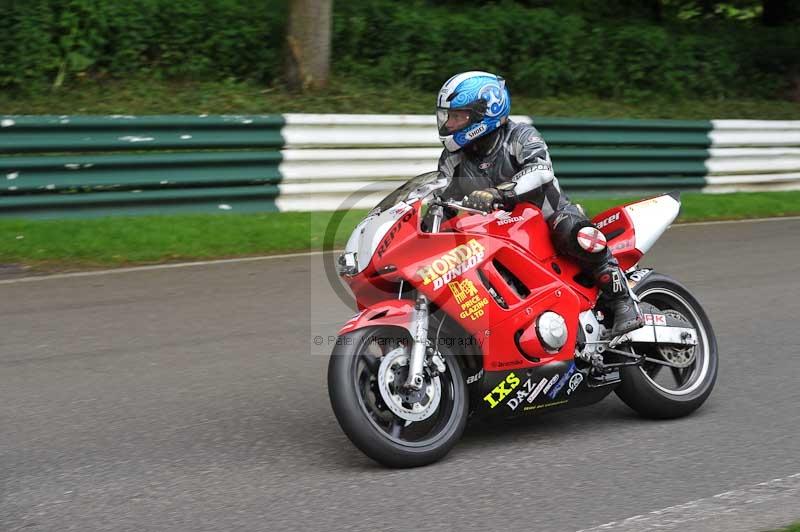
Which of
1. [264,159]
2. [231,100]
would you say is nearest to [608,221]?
[264,159]

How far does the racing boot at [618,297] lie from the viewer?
5.59 metres

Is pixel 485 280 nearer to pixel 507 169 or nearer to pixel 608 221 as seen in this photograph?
pixel 507 169

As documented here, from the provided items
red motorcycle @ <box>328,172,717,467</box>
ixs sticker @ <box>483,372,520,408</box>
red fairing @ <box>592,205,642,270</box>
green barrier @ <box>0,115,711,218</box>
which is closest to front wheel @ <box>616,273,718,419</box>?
red motorcycle @ <box>328,172,717,467</box>

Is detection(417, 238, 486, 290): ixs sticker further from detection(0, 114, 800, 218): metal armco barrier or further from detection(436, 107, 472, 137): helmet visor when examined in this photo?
detection(0, 114, 800, 218): metal armco barrier

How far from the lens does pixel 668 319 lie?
5.91 metres

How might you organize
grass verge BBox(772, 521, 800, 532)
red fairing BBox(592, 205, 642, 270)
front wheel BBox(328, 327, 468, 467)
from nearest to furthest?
grass verge BBox(772, 521, 800, 532) → front wheel BBox(328, 327, 468, 467) → red fairing BBox(592, 205, 642, 270)

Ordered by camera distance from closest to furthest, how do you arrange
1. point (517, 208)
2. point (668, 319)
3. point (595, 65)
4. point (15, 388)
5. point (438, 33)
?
point (517, 208)
point (668, 319)
point (15, 388)
point (438, 33)
point (595, 65)

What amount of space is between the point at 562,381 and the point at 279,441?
144cm

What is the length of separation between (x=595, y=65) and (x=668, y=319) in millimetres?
12974

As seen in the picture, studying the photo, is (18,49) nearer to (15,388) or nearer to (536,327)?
(15,388)

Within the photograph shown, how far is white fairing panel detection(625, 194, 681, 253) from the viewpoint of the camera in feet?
19.5

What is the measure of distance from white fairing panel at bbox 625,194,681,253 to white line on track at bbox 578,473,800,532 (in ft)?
5.17

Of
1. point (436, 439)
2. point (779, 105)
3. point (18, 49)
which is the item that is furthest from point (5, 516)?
point (779, 105)

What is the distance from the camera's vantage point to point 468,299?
5109mm
